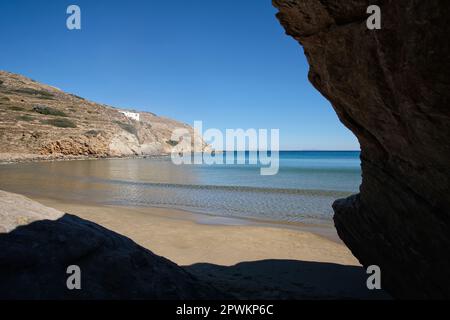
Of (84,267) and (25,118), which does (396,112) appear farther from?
(25,118)

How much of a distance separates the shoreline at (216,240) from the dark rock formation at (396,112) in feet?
10.5

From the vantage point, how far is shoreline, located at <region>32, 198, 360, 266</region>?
26.9 feet

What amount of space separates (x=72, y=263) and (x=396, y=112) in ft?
13.0

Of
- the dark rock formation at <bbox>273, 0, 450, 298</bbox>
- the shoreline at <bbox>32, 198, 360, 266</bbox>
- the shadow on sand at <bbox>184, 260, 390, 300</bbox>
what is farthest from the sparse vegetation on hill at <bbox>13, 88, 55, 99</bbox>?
the dark rock formation at <bbox>273, 0, 450, 298</bbox>

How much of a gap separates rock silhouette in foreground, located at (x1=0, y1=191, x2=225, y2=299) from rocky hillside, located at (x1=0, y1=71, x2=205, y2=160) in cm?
5418

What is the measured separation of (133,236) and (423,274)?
7.86m

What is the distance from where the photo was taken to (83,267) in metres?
3.46

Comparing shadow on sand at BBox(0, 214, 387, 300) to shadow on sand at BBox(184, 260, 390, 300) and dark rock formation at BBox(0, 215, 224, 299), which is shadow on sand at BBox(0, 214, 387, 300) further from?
shadow on sand at BBox(184, 260, 390, 300)

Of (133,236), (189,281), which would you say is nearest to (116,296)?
(189,281)

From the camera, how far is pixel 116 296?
10.9 ft

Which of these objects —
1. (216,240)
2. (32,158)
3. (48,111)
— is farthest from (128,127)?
(216,240)

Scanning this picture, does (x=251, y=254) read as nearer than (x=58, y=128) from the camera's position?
Yes

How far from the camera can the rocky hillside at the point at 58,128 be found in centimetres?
5394

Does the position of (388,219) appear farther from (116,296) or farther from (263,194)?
(263,194)
